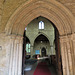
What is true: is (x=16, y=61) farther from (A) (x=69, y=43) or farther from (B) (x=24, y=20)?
(A) (x=69, y=43)

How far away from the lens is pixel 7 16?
2.91 m

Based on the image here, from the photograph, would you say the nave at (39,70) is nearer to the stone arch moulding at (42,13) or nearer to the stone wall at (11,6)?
the stone arch moulding at (42,13)

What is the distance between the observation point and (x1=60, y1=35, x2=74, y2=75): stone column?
2.55 metres

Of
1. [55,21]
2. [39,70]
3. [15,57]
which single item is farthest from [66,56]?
[39,70]

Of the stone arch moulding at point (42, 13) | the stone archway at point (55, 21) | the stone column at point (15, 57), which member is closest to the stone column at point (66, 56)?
the stone archway at point (55, 21)

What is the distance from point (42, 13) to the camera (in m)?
3.34

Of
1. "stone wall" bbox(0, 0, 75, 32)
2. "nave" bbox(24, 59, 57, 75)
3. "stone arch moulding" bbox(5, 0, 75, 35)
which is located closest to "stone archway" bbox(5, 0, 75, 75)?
"stone arch moulding" bbox(5, 0, 75, 35)

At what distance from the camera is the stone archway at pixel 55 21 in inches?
103

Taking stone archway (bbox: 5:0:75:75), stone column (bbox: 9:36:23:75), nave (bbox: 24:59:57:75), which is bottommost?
nave (bbox: 24:59:57:75)

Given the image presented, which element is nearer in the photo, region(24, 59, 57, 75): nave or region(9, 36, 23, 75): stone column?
region(9, 36, 23, 75): stone column

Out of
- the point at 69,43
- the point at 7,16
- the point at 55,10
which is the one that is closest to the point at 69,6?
the point at 55,10

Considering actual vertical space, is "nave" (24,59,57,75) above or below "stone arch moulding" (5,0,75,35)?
below

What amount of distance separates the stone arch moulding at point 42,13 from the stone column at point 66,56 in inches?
13.3

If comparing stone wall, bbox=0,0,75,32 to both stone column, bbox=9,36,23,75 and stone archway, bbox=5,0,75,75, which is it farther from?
stone column, bbox=9,36,23,75
